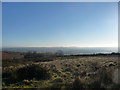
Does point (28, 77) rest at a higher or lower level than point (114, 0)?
lower

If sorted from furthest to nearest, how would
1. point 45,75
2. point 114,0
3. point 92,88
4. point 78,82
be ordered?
1. point 45,75
2. point 114,0
3. point 78,82
4. point 92,88

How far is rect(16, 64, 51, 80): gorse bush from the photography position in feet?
22.4

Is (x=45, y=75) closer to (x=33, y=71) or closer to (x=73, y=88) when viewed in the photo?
(x=33, y=71)

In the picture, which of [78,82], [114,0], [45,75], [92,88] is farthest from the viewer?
[45,75]

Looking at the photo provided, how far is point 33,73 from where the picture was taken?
23.0 feet

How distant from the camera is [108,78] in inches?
195

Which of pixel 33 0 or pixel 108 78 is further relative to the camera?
pixel 33 0

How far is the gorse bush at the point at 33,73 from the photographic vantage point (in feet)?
22.4

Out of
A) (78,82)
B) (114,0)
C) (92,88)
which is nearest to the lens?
(92,88)

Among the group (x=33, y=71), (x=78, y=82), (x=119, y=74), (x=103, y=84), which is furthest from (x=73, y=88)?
(x=33, y=71)

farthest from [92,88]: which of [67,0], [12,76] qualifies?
[12,76]

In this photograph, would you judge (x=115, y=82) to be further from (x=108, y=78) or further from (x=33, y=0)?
(x=33, y=0)

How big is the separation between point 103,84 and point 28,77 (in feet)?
10.0

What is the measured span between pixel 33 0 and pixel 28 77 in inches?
101
